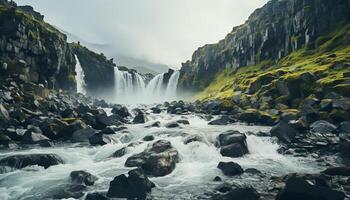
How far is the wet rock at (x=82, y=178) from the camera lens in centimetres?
2856

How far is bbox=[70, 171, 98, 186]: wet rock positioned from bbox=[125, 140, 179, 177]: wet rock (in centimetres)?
512

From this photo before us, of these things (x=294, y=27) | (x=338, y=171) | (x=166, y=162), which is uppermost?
(x=294, y=27)

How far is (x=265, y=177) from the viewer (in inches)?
1232

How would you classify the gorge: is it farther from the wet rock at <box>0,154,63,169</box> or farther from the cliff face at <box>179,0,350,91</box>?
the cliff face at <box>179,0,350,91</box>

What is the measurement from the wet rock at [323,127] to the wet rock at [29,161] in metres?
38.8

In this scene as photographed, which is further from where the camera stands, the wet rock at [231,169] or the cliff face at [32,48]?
the cliff face at [32,48]

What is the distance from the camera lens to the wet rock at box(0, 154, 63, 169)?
1325 inches

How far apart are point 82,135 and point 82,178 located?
21.9m

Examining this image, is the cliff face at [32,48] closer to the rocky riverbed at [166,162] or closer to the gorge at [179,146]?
the gorge at [179,146]

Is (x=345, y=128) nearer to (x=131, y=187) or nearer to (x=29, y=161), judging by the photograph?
(x=131, y=187)

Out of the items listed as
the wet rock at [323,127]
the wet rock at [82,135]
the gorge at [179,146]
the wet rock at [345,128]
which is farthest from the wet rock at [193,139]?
the wet rock at [345,128]

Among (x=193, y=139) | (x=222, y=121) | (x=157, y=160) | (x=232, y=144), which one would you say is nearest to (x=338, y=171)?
(x=232, y=144)

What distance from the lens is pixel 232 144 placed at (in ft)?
136

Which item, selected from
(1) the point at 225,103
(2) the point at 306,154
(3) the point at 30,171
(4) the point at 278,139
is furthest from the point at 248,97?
(3) the point at 30,171
